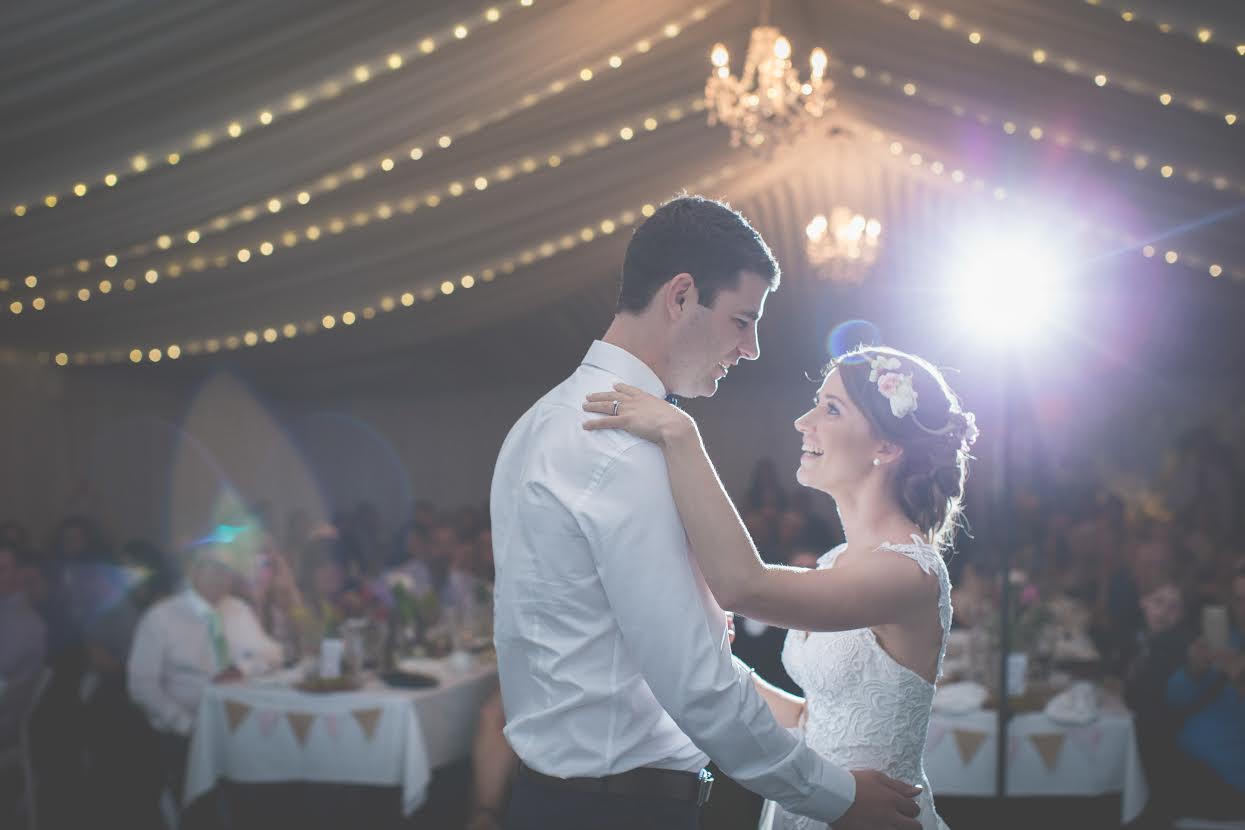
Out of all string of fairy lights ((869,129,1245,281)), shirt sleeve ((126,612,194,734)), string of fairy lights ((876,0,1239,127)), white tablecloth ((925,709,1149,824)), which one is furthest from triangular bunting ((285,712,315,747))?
string of fairy lights ((869,129,1245,281))

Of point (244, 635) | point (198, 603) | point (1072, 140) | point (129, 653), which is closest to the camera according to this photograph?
point (198, 603)

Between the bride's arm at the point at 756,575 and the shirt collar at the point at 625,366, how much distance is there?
0.09m

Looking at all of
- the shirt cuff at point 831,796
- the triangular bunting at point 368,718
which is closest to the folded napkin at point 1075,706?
the triangular bunting at point 368,718

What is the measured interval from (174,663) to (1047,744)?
10.6ft

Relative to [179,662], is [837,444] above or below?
above

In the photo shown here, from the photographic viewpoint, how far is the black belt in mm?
1579

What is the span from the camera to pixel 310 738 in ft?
13.7

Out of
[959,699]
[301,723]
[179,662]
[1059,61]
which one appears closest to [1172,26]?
[1059,61]

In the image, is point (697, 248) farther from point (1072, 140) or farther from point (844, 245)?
point (844, 245)

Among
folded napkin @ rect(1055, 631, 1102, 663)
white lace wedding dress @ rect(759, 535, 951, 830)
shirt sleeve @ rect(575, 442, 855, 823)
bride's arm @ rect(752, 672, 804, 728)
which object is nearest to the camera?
shirt sleeve @ rect(575, 442, 855, 823)

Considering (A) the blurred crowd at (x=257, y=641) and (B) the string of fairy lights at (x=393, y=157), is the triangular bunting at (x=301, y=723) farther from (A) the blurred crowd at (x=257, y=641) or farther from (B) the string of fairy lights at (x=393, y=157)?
(B) the string of fairy lights at (x=393, y=157)

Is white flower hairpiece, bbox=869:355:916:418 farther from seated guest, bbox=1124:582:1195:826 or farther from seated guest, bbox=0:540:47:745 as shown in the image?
seated guest, bbox=0:540:47:745

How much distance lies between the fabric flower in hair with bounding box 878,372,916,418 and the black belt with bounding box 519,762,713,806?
2.80ft

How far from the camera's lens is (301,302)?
259 inches
